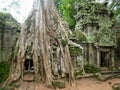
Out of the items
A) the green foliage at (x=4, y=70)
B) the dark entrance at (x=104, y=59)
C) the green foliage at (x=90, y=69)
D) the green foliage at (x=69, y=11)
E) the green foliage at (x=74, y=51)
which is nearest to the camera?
the green foliage at (x=4, y=70)

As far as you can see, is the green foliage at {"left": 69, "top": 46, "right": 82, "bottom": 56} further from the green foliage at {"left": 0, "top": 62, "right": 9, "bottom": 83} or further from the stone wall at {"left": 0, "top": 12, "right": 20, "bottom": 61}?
the green foliage at {"left": 0, "top": 62, "right": 9, "bottom": 83}

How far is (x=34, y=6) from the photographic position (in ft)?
29.2

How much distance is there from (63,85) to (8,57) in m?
3.52

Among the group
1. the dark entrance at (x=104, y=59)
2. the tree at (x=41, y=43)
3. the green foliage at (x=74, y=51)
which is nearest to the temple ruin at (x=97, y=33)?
the dark entrance at (x=104, y=59)

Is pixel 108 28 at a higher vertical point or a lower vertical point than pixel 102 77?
higher

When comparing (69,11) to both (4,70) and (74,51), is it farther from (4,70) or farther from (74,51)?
(4,70)

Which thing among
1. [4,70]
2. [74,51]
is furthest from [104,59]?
[4,70]

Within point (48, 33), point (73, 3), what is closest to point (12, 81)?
point (48, 33)

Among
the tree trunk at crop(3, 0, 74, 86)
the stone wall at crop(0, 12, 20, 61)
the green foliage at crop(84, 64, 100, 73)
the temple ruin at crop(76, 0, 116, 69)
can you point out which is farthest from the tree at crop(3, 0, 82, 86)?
the temple ruin at crop(76, 0, 116, 69)

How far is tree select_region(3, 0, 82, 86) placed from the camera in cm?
805

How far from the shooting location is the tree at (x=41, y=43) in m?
8.05

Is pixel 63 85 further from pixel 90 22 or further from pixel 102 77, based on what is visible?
pixel 90 22

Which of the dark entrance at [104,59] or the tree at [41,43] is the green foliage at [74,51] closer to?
the tree at [41,43]

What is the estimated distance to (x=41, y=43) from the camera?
810 centimetres
